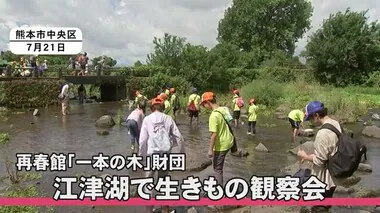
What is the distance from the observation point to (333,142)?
541 cm

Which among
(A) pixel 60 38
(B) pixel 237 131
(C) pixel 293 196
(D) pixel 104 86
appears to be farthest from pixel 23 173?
(D) pixel 104 86

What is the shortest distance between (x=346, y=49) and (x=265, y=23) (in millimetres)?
24402

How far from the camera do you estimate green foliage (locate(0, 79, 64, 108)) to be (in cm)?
2653

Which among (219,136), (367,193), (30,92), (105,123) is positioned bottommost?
(367,193)

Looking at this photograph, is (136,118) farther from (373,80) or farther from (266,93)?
(373,80)

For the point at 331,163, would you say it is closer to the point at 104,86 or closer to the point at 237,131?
the point at 237,131

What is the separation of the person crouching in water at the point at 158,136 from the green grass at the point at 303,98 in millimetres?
17589

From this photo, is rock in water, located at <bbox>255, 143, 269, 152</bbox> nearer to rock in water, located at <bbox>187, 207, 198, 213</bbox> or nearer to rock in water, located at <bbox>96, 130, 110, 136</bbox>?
rock in water, located at <bbox>96, 130, 110, 136</bbox>

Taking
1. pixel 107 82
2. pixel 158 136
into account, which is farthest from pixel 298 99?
pixel 158 136

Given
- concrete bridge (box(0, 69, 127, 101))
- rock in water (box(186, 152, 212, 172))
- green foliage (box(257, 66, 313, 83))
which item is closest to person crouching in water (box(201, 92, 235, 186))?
rock in water (box(186, 152, 212, 172))

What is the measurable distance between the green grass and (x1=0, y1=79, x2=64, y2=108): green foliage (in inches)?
532

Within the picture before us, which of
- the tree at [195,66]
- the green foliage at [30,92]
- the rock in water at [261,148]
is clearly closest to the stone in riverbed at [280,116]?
the rock in water at [261,148]

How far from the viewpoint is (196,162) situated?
448 inches

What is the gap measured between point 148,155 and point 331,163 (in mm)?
3068
